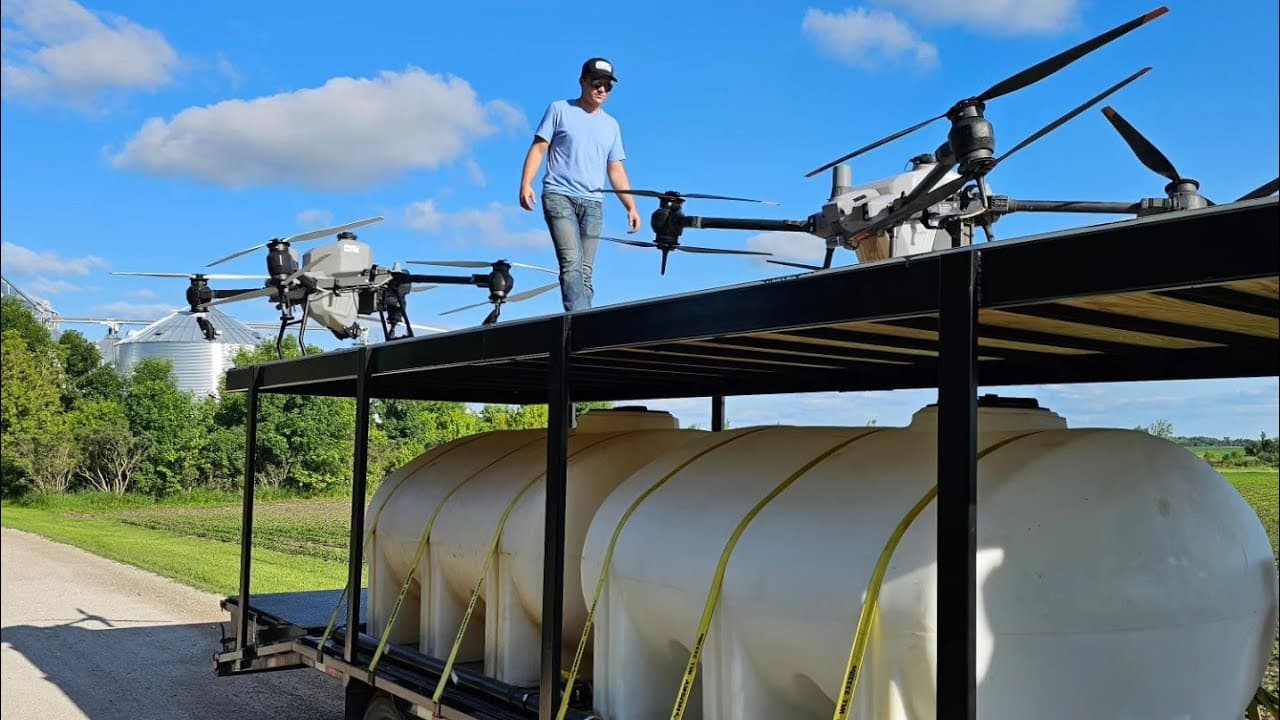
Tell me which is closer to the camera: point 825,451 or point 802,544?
point 802,544

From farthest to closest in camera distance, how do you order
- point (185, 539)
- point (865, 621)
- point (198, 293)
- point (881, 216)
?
point (185, 539)
point (198, 293)
point (881, 216)
point (865, 621)

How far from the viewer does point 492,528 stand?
6727 mm

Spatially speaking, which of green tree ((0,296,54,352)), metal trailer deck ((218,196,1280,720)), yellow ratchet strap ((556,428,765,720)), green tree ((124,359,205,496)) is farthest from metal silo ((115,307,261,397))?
yellow ratchet strap ((556,428,765,720))

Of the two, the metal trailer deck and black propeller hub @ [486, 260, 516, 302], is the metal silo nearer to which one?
black propeller hub @ [486, 260, 516, 302]

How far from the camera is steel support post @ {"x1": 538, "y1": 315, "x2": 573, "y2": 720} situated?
5.21 m

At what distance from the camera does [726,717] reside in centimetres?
461

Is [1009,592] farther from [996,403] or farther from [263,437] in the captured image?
[263,437]

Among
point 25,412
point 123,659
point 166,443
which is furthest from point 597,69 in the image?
point 25,412

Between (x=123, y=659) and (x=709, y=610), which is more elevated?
(x=709, y=610)

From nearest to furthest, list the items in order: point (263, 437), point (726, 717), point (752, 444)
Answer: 1. point (726, 717)
2. point (752, 444)
3. point (263, 437)

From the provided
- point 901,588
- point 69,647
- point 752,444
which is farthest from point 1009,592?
point 69,647

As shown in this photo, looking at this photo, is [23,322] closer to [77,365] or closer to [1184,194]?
[77,365]

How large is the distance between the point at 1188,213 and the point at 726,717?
9.27ft

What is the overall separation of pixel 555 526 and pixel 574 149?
10.8ft
